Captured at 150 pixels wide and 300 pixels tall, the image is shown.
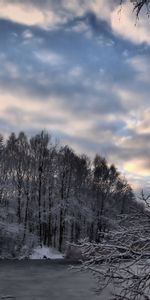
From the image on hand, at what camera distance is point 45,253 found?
46250 millimetres

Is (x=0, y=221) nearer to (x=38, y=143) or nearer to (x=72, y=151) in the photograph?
(x=38, y=143)

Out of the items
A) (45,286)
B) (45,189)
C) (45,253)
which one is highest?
(45,189)

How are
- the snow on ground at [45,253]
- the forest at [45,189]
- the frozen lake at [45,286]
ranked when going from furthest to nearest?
the forest at [45,189]
the snow on ground at [45,253]
the frozen lake at [45,286]

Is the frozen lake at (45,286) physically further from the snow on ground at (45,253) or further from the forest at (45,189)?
the forest at (45,189)

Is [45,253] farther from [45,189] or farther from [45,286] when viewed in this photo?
[45,286]

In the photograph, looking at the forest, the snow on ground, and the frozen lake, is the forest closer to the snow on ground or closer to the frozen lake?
the snow on ground

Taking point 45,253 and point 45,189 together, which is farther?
point 45,189

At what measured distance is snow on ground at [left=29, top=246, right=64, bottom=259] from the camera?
44181mm

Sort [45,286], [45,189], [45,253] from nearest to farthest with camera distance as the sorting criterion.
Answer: [45,286] < [45,253] < [45,189]

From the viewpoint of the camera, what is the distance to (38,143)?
2218 inches

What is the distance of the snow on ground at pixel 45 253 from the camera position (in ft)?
145

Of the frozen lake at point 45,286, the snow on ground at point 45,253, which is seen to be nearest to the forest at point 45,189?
the snow on ground at point 45,253

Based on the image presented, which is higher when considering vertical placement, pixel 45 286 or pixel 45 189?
pixel 45 189

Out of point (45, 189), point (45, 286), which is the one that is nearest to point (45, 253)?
point (45, 189)
